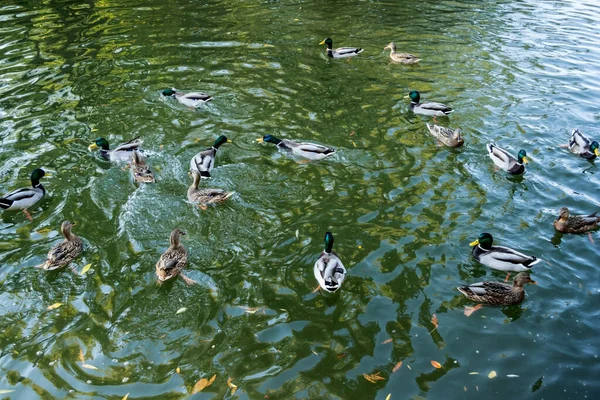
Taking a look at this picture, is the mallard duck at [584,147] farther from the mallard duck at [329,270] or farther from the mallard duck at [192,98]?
the mallard duck at [192,98]

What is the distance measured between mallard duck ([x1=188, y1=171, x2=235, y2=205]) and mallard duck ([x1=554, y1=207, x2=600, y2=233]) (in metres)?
6.00

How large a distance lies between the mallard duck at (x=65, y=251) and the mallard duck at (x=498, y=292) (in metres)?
6.10

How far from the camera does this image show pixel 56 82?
1395cm

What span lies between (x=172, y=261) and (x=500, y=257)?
516cm

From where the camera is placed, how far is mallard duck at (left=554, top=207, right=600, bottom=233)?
8695mm

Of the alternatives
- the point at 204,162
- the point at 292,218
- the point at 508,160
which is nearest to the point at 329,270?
the point at 292,218

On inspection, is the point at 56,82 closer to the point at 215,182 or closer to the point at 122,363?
the point at 215,182

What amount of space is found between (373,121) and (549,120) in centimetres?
451

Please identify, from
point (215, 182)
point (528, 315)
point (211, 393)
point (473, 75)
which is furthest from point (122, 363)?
point (473, 75)

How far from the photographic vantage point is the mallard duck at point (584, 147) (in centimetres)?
1077

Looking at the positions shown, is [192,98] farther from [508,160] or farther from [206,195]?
[508,160]

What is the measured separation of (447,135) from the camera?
11336 millimetres

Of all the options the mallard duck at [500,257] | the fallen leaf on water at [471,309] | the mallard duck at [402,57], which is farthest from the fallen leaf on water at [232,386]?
the mallard duck at [402,57]

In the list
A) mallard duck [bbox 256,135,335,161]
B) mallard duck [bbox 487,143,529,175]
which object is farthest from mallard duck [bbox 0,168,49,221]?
mallard duck [bbox 487,143,529,175]
